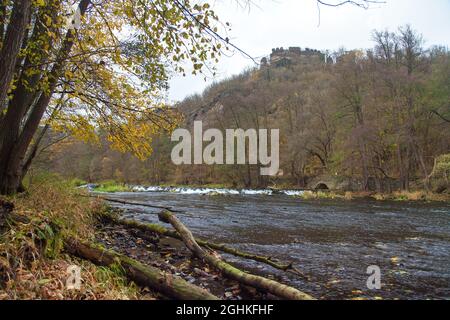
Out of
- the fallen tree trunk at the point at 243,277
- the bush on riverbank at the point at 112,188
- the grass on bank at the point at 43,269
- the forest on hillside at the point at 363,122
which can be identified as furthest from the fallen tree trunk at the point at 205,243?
the bush on riverbank at the point at 112,188

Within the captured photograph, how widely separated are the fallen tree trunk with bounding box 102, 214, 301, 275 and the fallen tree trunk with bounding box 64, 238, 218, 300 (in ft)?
5.13

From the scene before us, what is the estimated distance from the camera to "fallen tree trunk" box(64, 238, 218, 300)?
11.2 feet

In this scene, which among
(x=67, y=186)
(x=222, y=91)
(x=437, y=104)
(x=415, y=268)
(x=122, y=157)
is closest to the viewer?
(x=415, y=268)

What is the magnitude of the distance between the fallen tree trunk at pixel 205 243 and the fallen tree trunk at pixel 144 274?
1.56 metres

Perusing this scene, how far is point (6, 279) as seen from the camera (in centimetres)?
315

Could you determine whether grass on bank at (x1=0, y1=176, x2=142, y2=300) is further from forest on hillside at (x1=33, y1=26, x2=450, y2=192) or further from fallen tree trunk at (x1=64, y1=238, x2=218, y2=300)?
forest on hillside at (x1=33, y1=26, x2=450, y2=192)

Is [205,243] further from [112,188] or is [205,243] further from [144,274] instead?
[112,188]

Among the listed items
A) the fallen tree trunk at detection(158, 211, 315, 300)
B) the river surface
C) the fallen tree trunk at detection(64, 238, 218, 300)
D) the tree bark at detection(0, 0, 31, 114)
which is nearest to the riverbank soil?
the fallen tree trunk at detection(158, 211, 315, 300)

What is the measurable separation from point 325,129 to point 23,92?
120 feet

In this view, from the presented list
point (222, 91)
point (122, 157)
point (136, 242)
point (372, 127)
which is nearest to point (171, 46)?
point (136, 242)

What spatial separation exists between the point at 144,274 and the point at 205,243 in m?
2.19

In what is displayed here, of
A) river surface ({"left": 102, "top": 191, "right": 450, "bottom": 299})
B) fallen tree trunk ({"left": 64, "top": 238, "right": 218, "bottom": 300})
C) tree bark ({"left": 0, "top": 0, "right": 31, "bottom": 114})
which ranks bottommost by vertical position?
river surface ({"left": 102, "top": 191, "right": 450, "bottom": 299})

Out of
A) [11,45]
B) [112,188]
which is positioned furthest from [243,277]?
[112,188]
